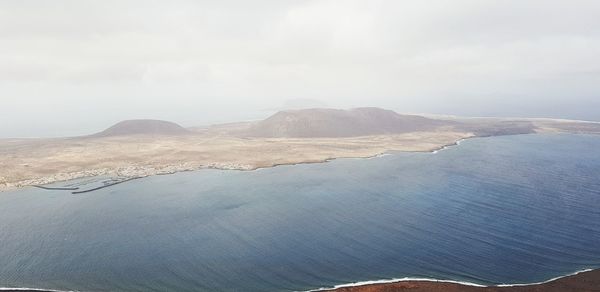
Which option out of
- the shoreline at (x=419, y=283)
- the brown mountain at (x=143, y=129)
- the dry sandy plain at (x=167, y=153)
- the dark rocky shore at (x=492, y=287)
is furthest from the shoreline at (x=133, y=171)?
the brown mountain at (x=143, y=129)

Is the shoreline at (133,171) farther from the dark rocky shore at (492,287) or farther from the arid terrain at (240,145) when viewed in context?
the dark rocky shore at (492,287)

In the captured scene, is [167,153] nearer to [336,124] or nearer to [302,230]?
[302,230]

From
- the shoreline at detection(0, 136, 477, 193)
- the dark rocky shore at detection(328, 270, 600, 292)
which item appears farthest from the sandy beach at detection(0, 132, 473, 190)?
the dark rocky shore at detection(328, 270, 600, 292)

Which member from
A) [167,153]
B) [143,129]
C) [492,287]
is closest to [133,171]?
[167,153]

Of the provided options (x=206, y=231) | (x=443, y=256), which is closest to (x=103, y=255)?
(x=206, y=231)

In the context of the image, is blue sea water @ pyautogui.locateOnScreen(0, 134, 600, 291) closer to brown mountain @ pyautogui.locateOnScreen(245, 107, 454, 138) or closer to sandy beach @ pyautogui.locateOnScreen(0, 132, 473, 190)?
sandy beach @ pyautogui.locateOnScreen(0, 132, 473, 190)
